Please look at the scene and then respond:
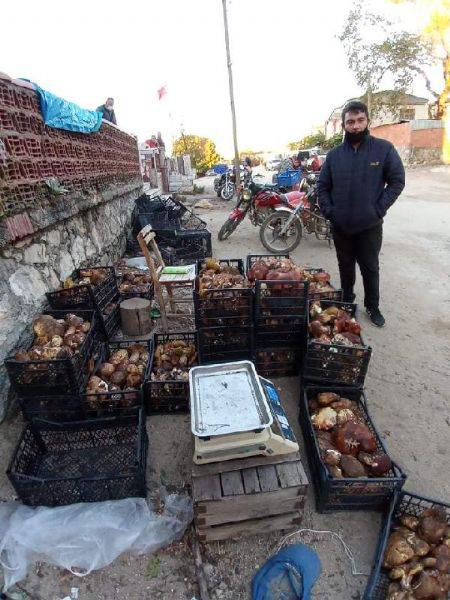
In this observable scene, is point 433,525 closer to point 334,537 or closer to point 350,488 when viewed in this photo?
point 350,488

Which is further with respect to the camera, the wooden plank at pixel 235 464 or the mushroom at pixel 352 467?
the mushroom at pixel 352 467

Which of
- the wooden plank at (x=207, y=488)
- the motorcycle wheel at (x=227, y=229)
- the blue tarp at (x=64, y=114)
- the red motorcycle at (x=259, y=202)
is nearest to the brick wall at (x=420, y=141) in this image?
the red motorcycle at (x=259, y=202)

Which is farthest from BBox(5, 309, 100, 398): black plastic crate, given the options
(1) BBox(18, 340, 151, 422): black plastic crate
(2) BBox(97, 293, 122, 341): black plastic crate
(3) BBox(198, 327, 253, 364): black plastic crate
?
(3) BBox(198, 327, 253, 364): black plastic crate

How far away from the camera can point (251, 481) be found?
6.48ft

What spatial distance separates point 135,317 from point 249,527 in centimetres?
266

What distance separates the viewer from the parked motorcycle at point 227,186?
14.6 m

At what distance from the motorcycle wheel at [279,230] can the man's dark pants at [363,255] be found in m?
2.80

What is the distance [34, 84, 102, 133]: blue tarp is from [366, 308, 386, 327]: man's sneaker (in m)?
4.50

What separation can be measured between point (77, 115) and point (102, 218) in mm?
1732

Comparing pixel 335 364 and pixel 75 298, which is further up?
pixel 75 298

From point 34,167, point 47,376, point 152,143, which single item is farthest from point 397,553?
point 152,143

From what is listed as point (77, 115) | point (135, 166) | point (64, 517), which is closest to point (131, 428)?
point (64, 517)

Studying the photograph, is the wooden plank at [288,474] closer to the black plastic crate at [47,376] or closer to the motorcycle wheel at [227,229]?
the black plastic crate at [47,376]

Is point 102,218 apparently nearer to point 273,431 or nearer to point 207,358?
point 207,358
